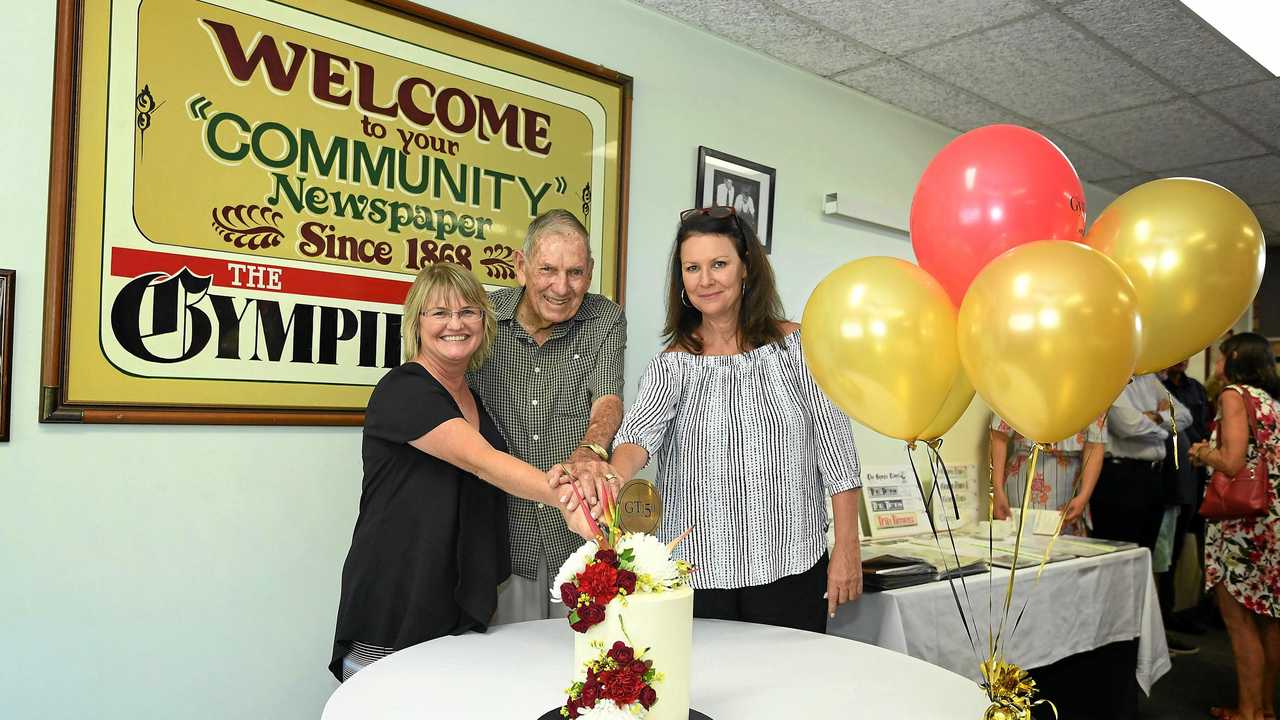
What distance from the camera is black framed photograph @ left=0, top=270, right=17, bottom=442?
1.81 meters

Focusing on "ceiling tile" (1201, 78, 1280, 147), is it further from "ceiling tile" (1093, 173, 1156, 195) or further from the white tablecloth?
the white tablecloth

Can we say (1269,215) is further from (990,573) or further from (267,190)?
(267,190)

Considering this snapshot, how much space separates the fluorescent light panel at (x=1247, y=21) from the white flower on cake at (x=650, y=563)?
2.77 metres

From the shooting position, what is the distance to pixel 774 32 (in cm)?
311

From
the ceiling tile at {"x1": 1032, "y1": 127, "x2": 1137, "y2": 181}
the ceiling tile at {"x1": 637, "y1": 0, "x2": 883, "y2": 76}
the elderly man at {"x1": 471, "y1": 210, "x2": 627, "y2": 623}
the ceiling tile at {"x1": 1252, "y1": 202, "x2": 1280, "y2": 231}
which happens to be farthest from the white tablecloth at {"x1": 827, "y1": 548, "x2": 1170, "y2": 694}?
the ceiling tile at {"x1": 1252, "y1": 202, "x2": 1280, "y2": 231}

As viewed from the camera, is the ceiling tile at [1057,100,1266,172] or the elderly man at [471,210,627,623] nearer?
the elderly man at [471,210,627,623]

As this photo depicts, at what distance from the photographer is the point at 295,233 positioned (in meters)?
2.21

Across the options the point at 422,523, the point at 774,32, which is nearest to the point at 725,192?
the point at 774,32

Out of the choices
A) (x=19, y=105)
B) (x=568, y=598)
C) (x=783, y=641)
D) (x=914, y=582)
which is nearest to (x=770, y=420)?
(x=783, y=641)

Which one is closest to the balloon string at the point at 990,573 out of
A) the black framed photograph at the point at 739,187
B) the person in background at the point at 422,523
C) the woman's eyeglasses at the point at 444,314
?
the person in background at the point at 422,523

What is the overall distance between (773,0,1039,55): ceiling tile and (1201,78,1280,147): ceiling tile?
1.41 m

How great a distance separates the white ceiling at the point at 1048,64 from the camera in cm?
289

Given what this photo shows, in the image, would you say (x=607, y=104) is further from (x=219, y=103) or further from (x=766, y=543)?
(x=766, y=543)

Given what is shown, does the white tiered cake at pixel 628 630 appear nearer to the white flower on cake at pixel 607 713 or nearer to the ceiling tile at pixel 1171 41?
the white flower on cake at pixel 607 713
